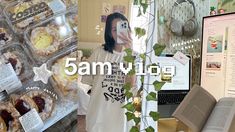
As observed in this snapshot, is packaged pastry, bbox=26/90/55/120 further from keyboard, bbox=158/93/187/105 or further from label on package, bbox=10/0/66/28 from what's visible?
keyboard, bbox=158/93/187/105

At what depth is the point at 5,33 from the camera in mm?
1627

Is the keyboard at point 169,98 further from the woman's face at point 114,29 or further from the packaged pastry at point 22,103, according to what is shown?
the packaged pastry at point 22,103

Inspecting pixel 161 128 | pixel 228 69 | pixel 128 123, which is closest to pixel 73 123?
pixel 128 123

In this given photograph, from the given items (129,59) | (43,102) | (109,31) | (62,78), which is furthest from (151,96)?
(43,102)

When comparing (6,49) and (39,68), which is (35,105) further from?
(6,49)

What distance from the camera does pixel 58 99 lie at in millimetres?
1753

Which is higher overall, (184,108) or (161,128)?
(184,108)

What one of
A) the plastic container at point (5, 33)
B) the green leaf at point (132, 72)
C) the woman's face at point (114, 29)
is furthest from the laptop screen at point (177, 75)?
the plastic container at point (5, 33)

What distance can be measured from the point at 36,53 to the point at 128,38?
22.9 inches

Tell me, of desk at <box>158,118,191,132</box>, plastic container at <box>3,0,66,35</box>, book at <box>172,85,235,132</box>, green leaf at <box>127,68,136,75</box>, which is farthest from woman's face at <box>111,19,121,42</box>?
book at <box>172,85,235,132</box>

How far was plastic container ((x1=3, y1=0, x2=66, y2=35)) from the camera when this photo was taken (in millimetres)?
1634

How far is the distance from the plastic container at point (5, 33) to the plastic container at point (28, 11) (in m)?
0.03

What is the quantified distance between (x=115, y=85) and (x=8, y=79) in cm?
65

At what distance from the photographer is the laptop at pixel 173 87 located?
1.86 metres
